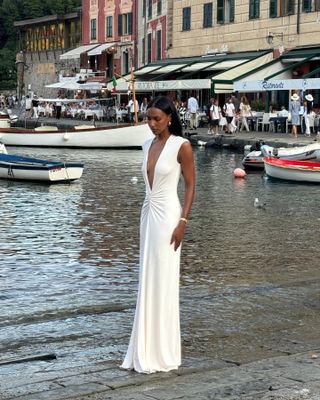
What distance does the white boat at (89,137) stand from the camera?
132ft

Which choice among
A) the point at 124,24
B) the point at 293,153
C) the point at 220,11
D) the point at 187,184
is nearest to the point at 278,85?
the point at 220,11

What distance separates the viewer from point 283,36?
4459cm

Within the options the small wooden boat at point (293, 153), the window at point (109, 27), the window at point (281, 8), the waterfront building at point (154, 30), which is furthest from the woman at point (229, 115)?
the window at point (109, 27)

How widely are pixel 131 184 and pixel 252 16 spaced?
81.0ft

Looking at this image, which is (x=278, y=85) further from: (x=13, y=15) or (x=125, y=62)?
(x=13, y=15)

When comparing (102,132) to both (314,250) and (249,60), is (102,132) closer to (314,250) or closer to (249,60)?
(249,60)

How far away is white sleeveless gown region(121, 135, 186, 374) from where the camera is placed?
6629 millimetres

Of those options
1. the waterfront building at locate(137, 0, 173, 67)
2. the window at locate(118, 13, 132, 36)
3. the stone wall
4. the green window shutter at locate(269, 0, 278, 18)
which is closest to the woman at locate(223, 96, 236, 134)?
the stone wall

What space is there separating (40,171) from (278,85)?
17.1m

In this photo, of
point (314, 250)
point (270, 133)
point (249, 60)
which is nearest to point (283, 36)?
point (249, 60)

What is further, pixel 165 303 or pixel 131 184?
pixel 131 184

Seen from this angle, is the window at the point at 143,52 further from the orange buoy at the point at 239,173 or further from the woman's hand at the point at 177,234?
the woman's hand at the point at 177,234

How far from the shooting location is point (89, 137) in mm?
40938

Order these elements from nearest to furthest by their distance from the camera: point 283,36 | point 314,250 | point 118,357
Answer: point 118,357 → point 314,250 → point 283,36
